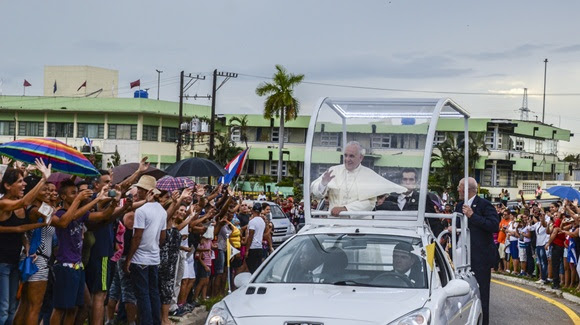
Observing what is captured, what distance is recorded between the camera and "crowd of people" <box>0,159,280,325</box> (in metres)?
8.42

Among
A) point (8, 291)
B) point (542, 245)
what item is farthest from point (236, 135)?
point (8, 291)

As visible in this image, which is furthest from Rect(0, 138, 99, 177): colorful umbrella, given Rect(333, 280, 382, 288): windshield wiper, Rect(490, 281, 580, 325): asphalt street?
Rect(490, 281, 580, 325): asphalt street

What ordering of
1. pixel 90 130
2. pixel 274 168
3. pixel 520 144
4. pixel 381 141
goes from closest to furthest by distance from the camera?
pixel 381 141 < pixel 90 130 < pixel 274 168 < pixel 520 144

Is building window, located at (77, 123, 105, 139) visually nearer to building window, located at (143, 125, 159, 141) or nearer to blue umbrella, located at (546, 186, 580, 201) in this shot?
building window, located at (143, 125, 159, 141)

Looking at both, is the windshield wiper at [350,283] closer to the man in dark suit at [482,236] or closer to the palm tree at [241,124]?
the man in dark suit at [482,236]

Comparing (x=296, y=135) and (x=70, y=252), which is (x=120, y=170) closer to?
(x=70, y=252)

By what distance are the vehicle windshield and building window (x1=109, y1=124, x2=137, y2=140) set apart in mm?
65445

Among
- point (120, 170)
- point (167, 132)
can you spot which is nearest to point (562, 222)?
point (120, 170)

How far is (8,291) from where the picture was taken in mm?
8461

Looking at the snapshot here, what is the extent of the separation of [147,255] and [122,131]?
2505 inches

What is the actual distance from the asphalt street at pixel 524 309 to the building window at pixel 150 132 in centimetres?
5626

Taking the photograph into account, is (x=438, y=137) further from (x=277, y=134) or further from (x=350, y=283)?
(x=277, y=134)

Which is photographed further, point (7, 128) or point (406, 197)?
A: point (7, 128)

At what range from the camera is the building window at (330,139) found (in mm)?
10562
